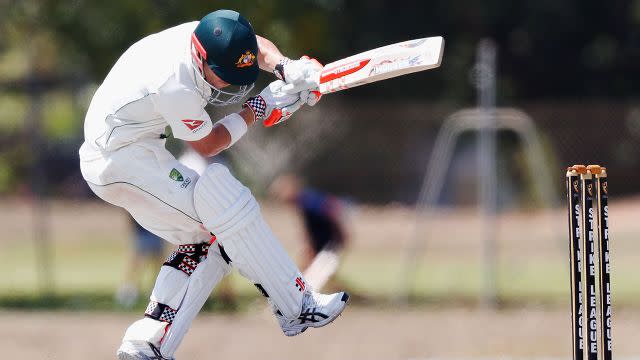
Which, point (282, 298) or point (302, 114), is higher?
point (302, 114)

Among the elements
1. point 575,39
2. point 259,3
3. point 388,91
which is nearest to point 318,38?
point 259,3

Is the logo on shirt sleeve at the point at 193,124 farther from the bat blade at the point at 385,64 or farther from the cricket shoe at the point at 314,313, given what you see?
the cricket shoe at the point at 314,313

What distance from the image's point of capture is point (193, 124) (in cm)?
541

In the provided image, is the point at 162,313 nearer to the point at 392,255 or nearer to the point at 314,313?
the point at 314,313

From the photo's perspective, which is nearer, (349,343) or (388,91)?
(349,343)

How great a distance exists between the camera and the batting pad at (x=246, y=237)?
5.42 m

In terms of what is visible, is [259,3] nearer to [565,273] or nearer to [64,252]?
[565,273]

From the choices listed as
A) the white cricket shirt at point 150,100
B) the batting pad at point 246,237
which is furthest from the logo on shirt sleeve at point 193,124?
the batting pad at point 246,237

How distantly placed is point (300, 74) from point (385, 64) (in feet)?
1.38

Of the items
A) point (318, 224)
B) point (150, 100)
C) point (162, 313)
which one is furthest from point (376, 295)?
point (150, 100)

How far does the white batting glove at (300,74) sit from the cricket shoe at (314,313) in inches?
37.5

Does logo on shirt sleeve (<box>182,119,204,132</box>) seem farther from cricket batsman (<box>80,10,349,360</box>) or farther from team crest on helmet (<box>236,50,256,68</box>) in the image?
team crest on helmet (<box>236,50,256,68</box>)

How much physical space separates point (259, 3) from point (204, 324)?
2920 millimetres

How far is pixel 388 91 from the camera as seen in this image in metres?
23.0
